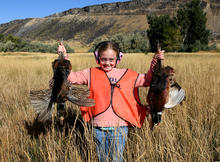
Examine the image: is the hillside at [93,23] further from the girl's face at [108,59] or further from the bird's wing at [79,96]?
the bird's wing at [79,96]

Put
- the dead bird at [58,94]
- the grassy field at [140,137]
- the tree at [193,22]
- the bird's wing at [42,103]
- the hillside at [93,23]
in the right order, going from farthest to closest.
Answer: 1. the hillside at [93,23]
2. the tree at [193,22]
3. the grassy field at [140,137]
4. the bird's wing at [42,103]
5. the dead bird at [58,94]

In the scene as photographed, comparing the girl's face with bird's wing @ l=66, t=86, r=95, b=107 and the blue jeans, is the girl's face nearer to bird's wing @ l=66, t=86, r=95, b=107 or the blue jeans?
bird's wing @ l=66, t=86, r=95, b=107

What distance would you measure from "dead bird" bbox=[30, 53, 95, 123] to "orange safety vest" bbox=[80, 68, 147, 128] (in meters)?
0.27

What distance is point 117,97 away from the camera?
1603 mm

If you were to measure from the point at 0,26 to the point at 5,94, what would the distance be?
124075 mm

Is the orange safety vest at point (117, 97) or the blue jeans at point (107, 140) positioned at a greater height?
the orange safety vest at point (117, 97)

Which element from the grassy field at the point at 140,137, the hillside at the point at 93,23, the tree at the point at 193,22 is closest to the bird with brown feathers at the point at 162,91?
the grassy field at the point at 140,137

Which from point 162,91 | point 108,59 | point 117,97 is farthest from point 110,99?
point 162,91

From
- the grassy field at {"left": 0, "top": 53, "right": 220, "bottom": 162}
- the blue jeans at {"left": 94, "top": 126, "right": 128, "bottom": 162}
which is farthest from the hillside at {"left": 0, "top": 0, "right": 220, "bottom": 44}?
the blue jeans at {"left": 94, "top": 126, "right": 128, "bottom": 162}

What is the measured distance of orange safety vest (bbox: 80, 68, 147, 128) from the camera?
1.59 metres

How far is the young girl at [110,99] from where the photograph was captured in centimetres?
158

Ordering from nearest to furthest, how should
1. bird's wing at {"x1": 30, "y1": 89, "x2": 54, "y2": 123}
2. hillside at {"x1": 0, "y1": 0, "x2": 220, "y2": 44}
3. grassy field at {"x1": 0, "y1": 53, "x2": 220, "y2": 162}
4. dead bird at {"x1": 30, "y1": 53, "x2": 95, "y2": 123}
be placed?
dead bird at {"x1": 30, "y1": 53, "x2": 95, "y2": 123}
bird's wing at {"x1": 30, "y1": 89, "x2": 54, "y2": 123}
grassy field at {"x1": 0, "y1": 53, "x2": 220, "y2": 162}
hillside at {"x1": 0, "y1": 0, "x2": 220, "y2": 44}

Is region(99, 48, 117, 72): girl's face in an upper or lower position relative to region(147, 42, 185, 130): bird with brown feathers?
upper

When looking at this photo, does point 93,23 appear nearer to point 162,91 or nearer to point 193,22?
point 193,22
